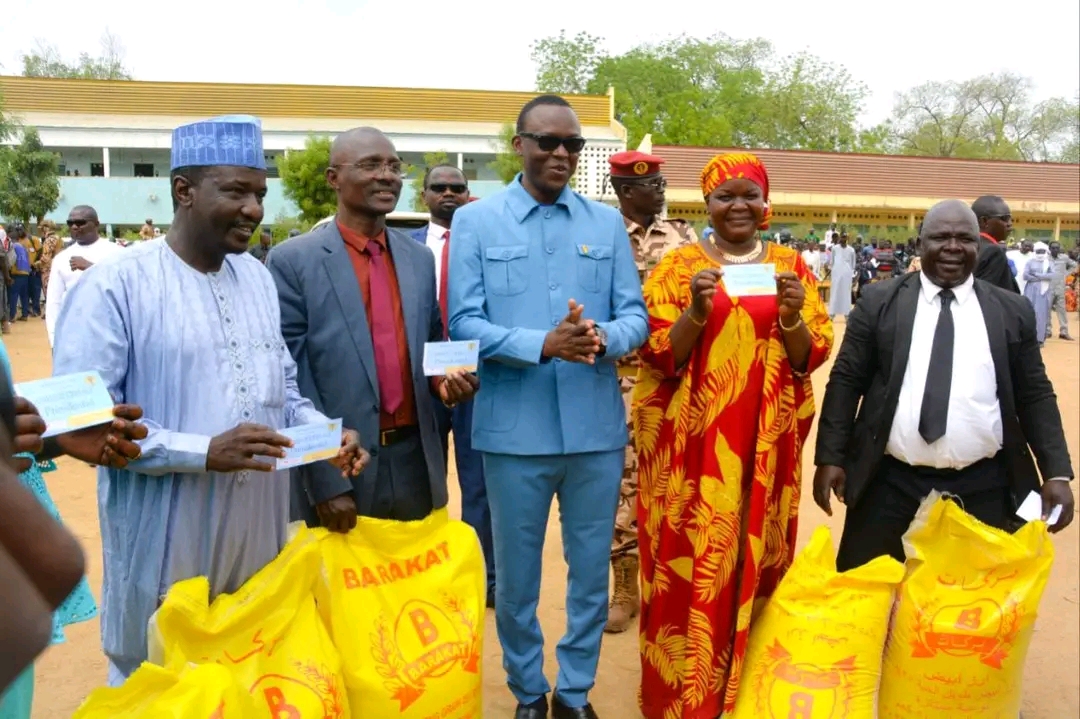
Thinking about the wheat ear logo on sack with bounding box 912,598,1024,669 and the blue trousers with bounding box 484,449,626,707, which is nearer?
the wheat ear logo on sack with bounding box 912,598,1024,669

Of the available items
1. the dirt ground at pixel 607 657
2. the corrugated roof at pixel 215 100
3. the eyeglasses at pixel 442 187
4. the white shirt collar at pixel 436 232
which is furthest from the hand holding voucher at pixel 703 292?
the corrugated roof at pixel 215 100

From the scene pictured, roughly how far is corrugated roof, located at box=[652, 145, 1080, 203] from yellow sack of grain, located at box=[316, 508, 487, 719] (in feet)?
97.5

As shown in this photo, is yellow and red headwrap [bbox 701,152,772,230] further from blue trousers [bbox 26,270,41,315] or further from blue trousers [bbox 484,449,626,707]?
blue trousers [bbox 26,270,41,315]

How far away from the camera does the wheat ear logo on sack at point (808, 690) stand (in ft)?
9.46

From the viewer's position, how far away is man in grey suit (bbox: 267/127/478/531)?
115 inches

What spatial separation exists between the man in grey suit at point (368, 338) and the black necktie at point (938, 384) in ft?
4.96

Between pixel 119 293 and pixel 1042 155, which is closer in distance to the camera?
pixel 119 293

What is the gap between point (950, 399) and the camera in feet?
10.2

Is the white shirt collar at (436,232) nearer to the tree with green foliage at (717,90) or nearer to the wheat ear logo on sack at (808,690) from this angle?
the wheat ear logo on sack at (808,690)

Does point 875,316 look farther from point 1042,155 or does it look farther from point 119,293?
point 1042,155

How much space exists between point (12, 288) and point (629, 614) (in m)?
17.5

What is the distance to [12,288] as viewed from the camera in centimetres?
1798

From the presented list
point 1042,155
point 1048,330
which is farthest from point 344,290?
point 1042,155

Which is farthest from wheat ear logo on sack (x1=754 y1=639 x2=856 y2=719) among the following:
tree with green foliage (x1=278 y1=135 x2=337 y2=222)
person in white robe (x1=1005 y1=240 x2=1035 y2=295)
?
tree with green foliage (x1=278 y1=135 x2=337 y2=222)
